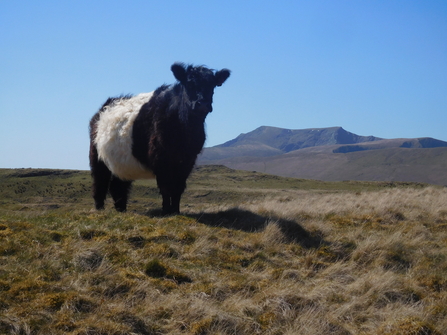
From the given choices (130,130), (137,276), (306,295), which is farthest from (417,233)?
(130,130)

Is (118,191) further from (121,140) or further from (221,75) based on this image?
(221,75)

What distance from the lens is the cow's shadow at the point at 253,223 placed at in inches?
380

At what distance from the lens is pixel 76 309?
5.71 metres

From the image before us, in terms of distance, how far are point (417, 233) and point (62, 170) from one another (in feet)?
147

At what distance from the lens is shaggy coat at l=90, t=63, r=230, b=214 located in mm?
12000

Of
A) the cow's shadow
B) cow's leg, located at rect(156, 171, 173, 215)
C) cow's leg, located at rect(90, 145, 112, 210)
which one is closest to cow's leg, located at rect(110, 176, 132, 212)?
cow's leg, located at rect(90, 145, 112, 210)

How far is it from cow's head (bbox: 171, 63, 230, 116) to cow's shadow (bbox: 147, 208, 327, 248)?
2524 millimetres

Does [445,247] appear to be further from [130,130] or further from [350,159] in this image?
[350,159]

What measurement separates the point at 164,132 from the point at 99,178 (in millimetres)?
3906

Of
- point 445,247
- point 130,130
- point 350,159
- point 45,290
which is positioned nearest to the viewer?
point 45,290

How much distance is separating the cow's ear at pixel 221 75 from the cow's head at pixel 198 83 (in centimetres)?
4

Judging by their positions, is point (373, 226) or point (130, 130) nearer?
point (373, 226)

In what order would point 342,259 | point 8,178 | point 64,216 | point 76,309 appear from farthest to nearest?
point 8,178 → point 64,216 → point 342,259 → point 76,309

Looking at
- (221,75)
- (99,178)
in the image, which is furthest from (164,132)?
(99,178)
